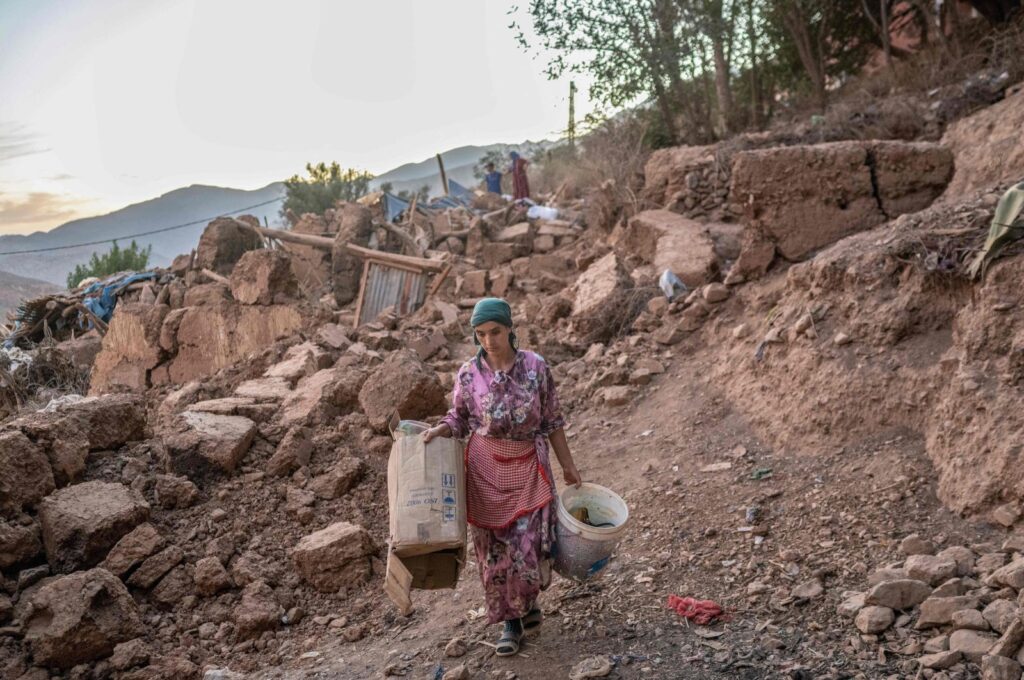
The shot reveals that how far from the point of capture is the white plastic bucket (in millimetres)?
2934

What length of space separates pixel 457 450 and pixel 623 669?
3.27 ft

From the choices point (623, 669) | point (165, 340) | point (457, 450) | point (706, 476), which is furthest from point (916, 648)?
point (165, 340)

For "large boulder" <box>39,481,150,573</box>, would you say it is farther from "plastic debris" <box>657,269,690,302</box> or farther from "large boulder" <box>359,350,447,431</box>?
"plastic debris" <box>657,269,690,302</box>

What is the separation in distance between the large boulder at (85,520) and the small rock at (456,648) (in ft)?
7.65

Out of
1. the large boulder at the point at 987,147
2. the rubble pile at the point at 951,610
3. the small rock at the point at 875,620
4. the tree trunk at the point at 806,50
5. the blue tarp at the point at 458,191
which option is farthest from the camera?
the blue tarp at the point at 458,191

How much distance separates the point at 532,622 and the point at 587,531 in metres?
0.60

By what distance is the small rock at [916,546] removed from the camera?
321 centimetres

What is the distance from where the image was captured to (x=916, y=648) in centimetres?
262

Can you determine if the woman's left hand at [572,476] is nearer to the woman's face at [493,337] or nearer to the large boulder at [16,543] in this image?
the woman's face at [493,337]

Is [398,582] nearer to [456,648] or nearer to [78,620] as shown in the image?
[456,648]

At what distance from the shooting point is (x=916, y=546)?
127 inches

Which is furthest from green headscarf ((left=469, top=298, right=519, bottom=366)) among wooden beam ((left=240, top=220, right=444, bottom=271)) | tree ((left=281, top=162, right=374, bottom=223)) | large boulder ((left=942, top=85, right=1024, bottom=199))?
tree ((left=281, top=162, right=374, bottom=223))

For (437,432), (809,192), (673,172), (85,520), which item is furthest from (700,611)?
(673,172)

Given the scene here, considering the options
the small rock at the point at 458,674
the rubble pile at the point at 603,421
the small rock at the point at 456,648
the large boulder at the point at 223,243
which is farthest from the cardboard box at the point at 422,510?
the large boulder at the point at 223,243
